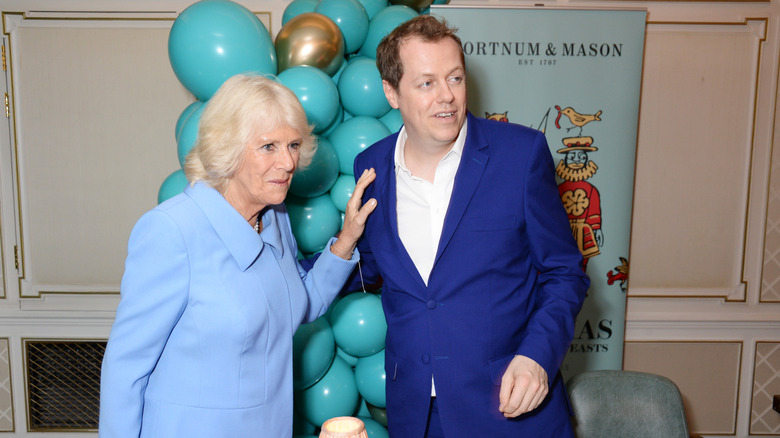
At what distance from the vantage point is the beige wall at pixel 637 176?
10.7ft

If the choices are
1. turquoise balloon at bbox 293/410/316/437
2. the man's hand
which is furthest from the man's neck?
turquoise balloon at bbox 293/410/316/437

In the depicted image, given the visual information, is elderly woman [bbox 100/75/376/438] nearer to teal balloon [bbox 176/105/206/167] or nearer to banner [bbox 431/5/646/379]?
teal balloon [bbox 176/105/206/167]

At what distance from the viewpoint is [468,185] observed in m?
1.46

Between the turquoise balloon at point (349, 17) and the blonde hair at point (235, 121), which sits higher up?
the turquoise balloon at point (349, 17)

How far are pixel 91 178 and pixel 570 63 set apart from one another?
8.82ft

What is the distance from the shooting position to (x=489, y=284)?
4.78ft

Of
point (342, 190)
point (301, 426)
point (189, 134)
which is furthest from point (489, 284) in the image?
point (301, 426)

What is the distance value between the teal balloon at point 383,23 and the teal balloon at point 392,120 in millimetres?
252

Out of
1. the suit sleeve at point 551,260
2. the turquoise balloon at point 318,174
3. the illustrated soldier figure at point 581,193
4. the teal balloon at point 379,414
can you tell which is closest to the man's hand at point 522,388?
the suit sleeve at point 551,260

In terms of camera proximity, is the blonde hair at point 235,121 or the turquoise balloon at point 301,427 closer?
the blonde hair at point 235,121

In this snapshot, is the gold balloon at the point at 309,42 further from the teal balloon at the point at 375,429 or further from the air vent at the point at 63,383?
the air vent at the point at 63,383

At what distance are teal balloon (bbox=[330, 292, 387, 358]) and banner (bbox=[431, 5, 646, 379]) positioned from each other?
1.18 m

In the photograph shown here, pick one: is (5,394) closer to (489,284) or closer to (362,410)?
(362,410)

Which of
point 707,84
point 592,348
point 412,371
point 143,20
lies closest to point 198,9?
point 412,371
